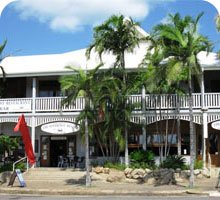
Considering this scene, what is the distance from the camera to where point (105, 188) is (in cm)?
2147

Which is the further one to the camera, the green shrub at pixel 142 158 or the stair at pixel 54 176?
the green shrub at pixel 142 158

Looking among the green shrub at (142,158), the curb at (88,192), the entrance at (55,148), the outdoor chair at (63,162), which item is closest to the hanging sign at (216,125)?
the green shrub at (142,158)

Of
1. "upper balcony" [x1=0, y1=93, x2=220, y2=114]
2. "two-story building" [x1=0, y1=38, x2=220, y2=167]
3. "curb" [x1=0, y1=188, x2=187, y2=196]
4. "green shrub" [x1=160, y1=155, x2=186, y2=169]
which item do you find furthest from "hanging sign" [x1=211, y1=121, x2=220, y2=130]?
"curb" [x1=0, y1=188, x2=187, y2=196]

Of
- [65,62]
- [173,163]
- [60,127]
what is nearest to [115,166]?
[173,163]

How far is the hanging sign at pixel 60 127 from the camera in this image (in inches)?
1115

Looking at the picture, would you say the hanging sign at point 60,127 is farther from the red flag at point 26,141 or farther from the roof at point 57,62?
the roof at point 57,62

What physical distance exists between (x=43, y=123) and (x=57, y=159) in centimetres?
378

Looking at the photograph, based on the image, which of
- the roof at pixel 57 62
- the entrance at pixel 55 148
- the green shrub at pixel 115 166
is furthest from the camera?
the entrance at pixel 55 148

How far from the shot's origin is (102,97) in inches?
960

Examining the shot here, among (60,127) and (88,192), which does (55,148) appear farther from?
(88,192)

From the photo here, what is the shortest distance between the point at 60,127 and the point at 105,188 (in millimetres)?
7918

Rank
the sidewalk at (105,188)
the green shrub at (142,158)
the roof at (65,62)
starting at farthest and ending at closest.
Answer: the roof at (65,62) < the green shrub at (142,158) < the sidewalk at (105,188)

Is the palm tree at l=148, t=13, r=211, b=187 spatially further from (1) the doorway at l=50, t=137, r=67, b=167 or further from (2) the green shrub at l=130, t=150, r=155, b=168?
(1) the doorway at l=50, t=137, r=67, b=167

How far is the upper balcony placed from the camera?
2702cm
